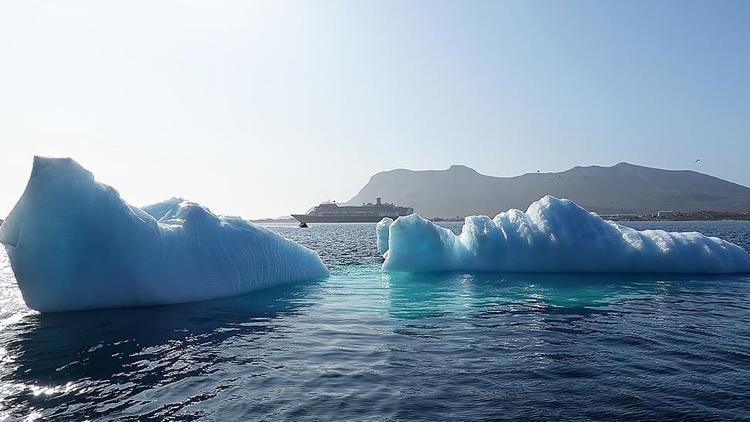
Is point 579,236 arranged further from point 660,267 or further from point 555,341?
point 555,341

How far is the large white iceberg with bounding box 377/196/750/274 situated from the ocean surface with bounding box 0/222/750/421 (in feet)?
26.3

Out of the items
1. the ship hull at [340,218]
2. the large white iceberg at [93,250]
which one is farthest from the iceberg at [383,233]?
the ship hull at [340,218]

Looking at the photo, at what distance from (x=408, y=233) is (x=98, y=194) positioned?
15577 mm

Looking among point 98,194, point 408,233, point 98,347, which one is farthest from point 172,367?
point 408,233

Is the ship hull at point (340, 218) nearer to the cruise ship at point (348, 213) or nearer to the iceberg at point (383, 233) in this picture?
the cruise ship at point (348, 213)

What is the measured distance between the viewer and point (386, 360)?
854 cm

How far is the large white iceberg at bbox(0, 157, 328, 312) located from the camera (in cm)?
1334

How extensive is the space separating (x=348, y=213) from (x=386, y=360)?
17153 centimetres

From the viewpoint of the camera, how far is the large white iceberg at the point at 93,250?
43.8ft

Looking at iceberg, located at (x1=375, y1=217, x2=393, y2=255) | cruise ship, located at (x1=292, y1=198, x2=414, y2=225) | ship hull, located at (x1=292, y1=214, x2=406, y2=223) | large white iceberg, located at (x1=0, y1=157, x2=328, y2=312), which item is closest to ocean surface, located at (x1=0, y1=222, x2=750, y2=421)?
large white iceberg, located at (x1=0, y1=157, x2=328, y2=312)

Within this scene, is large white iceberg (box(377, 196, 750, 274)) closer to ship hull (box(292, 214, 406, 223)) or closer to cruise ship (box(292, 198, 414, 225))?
ship hull (box(292, 214, 406, 223))

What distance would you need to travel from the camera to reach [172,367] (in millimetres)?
8234

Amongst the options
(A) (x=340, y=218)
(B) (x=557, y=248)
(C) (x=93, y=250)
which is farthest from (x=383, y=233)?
(A) (x=340, y=218)

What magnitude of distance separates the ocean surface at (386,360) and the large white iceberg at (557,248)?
8.02 meters
